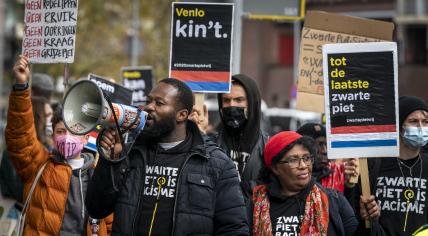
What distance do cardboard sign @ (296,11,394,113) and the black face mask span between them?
1.37 meters

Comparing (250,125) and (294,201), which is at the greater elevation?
(250,125)

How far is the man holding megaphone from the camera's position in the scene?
480 cm

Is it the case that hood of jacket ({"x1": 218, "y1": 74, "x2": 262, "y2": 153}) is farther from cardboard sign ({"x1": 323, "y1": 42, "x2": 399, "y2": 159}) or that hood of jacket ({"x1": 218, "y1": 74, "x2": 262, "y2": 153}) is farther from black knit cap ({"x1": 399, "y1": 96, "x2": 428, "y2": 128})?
black knit cap ({"x1": 399, "y1": 96, "x2": 428, "y2": 128})

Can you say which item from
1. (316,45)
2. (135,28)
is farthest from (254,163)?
(135,28)

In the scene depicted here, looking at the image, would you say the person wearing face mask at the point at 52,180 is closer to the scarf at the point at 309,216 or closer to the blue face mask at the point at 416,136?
the scarf at the point at 309,216

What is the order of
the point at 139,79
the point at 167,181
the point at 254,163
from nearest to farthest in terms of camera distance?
the point at 167,181, the point at 254,163, the point at 139,79

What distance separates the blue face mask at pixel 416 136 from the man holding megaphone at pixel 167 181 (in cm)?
172

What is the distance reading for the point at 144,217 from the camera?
15.8 ft

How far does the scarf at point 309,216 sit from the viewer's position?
5.25 meters

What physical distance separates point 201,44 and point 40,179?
1736mm

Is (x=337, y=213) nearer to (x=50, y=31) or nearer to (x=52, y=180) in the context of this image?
(x=52, y=180)

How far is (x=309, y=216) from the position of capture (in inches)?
208

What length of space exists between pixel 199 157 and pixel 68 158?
1.49m

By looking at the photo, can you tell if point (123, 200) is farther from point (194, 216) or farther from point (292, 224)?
point (292, 224)
